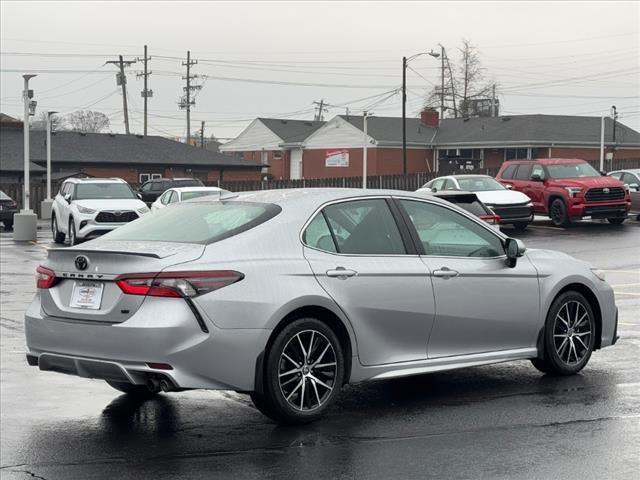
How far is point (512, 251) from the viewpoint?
8.77 meters

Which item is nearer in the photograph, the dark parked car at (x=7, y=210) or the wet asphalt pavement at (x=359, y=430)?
the wet asphalt pavement at (x=359, y=430)

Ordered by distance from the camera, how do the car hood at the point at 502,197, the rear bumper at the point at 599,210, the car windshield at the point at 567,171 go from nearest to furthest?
the car hood at the point at 502,197 → the rear bumper at the point at 599,210 → the car windshield at the point at 567,171

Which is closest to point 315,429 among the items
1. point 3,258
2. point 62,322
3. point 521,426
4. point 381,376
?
point 381,376

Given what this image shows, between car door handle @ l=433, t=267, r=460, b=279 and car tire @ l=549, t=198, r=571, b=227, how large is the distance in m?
23.5

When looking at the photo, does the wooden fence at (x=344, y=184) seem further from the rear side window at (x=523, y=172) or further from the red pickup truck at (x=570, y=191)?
the red pickup truck at (x=570, y=191)

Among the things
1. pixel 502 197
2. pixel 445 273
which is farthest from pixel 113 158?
pixel 445 273

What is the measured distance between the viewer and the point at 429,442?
23.1ft

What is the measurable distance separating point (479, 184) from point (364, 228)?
23611 mm

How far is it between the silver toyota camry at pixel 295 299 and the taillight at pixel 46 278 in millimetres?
24

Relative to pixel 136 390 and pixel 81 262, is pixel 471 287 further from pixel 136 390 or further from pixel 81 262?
pixel 81 262

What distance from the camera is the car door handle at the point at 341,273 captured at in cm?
770

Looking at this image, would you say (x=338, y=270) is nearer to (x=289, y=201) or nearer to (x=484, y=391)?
(x=289, y=201)

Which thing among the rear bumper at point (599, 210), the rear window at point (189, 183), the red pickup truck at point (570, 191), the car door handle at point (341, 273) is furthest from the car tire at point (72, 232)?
the car door handle at point (341, 273)

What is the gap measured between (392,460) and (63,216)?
2435 cm
